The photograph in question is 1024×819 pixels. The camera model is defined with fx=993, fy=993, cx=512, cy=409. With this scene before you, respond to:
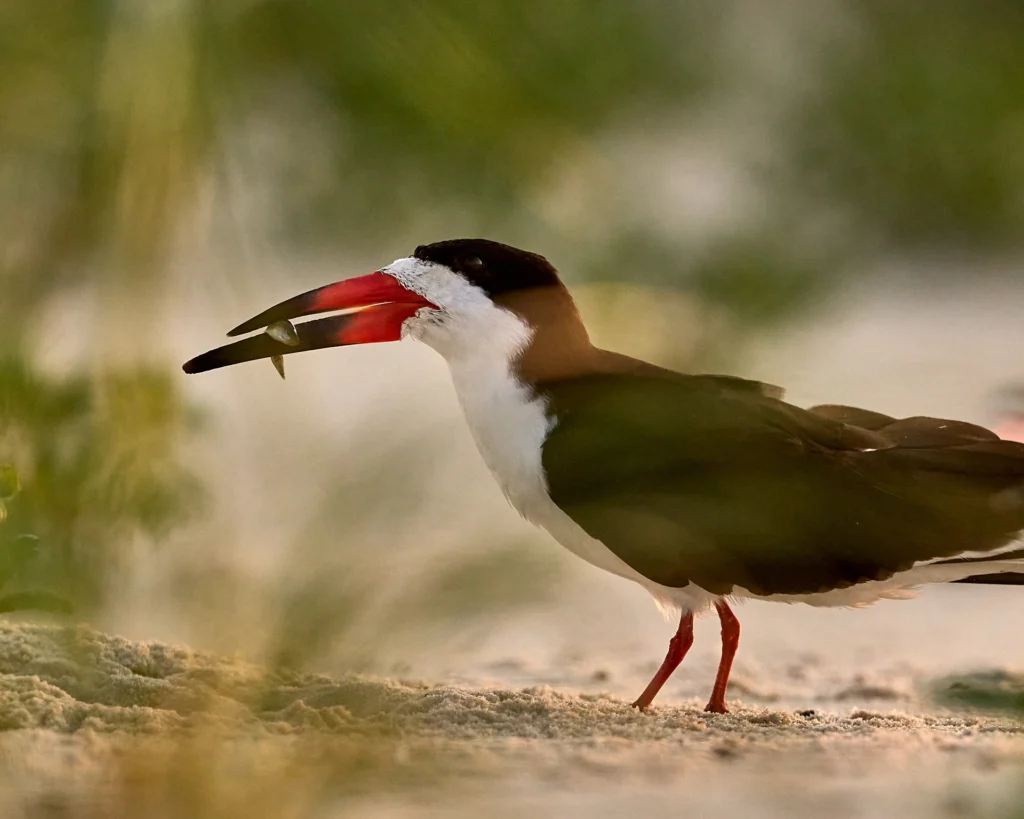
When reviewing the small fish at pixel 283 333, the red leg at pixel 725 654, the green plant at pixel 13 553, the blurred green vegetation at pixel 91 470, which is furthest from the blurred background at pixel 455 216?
the red leg at pixel 725 654

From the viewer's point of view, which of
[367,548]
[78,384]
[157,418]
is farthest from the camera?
[78,384]

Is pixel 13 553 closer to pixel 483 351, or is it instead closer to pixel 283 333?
pixel 283 333

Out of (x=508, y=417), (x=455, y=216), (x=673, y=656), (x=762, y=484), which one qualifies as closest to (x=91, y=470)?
(x=455, y=216)

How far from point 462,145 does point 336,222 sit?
0.24 ft

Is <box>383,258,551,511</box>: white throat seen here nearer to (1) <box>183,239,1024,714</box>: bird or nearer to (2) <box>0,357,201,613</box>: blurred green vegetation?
(1) <box>183,239,1024,714</box>: bird

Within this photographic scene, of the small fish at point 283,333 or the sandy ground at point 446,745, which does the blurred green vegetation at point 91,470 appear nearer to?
the sandy ground at point 446,745

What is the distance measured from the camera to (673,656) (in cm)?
99

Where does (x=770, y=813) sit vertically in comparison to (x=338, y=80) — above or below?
below

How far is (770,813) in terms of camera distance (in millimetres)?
522

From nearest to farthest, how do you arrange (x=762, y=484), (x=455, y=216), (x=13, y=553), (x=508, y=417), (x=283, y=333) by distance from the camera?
(x=455, y=216) < (x=762, y=484) < (x=13, y=553) < (x=283, y=333) < (x=508, y=417)

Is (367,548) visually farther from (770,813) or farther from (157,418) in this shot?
(770,813)

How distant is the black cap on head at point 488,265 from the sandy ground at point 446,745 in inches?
12.1

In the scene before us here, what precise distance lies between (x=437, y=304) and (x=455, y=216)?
0.48m

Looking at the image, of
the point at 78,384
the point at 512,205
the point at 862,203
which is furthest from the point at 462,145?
the point at 78,384
